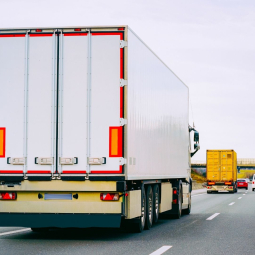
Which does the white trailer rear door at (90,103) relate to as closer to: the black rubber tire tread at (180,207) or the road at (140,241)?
the road at (140,241)

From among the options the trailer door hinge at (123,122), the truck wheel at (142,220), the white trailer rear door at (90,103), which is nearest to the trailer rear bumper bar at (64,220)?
the white trailer rear door at (90,103)

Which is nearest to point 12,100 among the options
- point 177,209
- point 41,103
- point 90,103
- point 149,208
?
point 41,103

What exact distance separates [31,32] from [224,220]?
8625 mm

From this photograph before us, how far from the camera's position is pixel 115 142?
34.3 ft

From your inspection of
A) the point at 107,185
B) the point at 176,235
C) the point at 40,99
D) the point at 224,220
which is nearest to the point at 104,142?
the point at 107,185

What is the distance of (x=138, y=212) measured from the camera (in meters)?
11.6

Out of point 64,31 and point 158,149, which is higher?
point 64,31

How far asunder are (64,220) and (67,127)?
1686mm

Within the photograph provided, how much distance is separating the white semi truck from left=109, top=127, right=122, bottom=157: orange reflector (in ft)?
0.06

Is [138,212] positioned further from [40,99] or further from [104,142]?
[40,99]

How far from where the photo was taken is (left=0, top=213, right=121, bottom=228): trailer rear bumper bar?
34.0 feet

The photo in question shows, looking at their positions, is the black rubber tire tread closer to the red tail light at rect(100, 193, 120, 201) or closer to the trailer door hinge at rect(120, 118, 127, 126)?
the red tail light at rect(100, 193, 120, 201)

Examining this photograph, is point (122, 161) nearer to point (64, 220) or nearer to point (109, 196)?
point (109, 196)

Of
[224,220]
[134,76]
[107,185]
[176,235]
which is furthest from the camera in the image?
[224,220]
